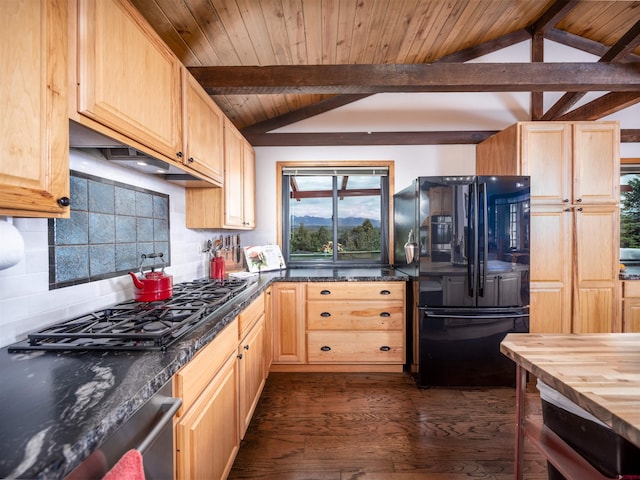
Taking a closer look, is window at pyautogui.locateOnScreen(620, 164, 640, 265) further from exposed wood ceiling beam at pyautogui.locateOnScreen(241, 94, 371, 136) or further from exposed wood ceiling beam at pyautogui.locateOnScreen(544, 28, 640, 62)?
exposed wood ceiling beam at pyautogui.locateOnScreen(241, 94, 371, 136)

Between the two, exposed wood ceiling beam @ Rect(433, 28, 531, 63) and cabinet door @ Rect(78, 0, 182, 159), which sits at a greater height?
exposed wood ceiling beam @ Rect(433, 28, 531, 63)

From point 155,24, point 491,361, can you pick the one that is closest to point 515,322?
point 491,361

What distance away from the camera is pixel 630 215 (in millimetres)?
3219

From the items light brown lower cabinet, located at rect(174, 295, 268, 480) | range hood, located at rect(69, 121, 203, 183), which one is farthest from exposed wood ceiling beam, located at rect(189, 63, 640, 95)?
light brown lower cabinet, located at rect(174, 295, 268, 480)

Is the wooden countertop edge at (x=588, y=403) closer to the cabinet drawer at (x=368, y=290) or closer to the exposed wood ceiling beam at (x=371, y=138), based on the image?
the cabinet drawer at (x=368, y=290)

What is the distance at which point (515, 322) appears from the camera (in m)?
2.36

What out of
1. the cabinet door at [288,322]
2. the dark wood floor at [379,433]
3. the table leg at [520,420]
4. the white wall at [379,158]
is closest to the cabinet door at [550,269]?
the dark wood floor at [379,433]

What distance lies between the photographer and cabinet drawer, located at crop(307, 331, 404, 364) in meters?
2.57

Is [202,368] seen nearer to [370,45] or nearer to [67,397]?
[67,397]

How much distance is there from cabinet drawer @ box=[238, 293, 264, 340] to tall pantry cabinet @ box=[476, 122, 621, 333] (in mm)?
2379

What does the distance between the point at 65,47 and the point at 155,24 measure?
1013 millimetres

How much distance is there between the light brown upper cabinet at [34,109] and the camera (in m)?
0.70

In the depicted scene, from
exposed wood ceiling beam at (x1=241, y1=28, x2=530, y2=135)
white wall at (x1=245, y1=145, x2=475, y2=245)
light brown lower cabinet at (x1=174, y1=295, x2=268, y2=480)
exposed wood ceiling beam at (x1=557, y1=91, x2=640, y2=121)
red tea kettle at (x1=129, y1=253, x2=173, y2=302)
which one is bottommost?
light brown lower cabinet at (x1=174, y1=295, x2=268, y2=480)

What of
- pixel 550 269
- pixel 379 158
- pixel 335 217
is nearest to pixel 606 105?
pixel 550 269
